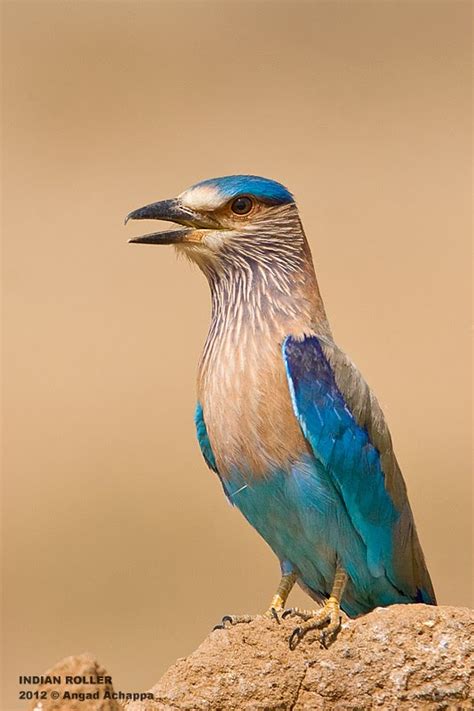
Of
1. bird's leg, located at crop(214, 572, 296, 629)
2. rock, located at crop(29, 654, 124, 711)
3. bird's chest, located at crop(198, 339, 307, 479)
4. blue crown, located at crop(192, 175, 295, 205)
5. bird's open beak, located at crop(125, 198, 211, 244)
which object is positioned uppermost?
blue crown, located at crop(192, 175, 295, 205)

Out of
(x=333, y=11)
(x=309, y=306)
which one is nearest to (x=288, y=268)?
(x=309, y=306)

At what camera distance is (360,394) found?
5.53 meters

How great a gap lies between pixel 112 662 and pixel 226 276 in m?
4.06

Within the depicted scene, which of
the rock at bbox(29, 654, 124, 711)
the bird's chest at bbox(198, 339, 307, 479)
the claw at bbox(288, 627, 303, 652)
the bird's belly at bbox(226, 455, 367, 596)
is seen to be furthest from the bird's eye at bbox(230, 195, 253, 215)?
the rock at bbox(29, 654, 124, 711)

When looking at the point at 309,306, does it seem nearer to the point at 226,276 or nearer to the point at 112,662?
the point at 226,276

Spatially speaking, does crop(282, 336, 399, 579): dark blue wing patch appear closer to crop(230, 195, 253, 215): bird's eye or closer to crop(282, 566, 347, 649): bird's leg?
crop(282, 566, 347, 649): bird's leg

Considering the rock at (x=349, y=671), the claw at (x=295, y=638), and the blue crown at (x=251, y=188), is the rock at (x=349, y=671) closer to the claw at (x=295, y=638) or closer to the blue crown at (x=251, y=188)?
the claw at (x=295, y=638)

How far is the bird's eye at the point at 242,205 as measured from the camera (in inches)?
223

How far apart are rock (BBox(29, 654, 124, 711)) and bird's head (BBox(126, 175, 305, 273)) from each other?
1.69 metres

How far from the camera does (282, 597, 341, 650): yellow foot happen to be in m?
4.79

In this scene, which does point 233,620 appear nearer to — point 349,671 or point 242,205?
point 349,671

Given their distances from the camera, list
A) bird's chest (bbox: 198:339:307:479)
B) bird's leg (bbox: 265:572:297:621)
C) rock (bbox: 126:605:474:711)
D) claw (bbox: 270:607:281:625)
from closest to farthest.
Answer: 1. rock (bbox: 126:605:474:711)
2. claw (bbox: 270:607:281:625)
3. bird's chest (bbox: 198:339:307:479)
4. bird's leg (bbox: 265:572:297:621)

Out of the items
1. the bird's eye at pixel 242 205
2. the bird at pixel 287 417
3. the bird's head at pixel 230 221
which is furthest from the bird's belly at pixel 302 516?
the bird's eye at pixel 242 205

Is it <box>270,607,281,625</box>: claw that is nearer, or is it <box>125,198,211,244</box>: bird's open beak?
<box>270,607,281,625</box>: claw
